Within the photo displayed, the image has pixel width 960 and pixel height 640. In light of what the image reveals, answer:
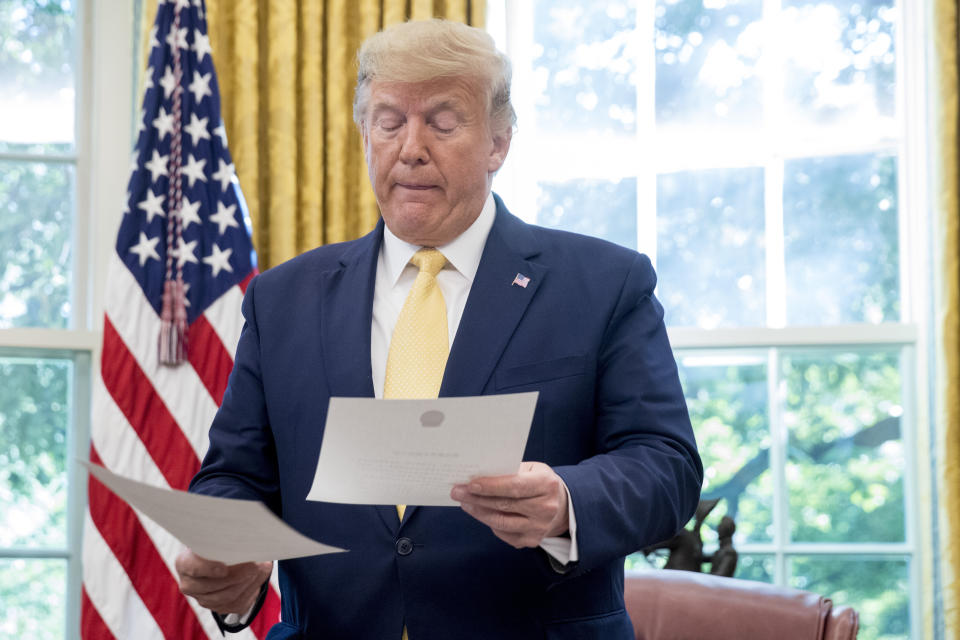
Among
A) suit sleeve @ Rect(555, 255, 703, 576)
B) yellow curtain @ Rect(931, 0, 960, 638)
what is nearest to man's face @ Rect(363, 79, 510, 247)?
suit sleeve @ Rect(555, 255, 703, 576)

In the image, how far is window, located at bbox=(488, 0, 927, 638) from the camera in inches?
137

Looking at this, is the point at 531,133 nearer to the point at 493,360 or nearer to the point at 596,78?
the point at 596,78

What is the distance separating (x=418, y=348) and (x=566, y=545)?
41 centimetres

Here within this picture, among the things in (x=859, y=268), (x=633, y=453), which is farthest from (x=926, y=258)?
(x=633, y=453)

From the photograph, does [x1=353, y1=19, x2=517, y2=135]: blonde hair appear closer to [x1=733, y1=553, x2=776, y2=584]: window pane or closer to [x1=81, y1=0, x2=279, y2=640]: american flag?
[x1=81, y1=0, x2=279, y2=640]: american flag

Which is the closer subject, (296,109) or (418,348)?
(418,348)

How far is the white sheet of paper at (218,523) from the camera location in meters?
1.15

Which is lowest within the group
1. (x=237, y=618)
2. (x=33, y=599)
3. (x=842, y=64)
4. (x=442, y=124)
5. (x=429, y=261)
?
(x=33, y=599)

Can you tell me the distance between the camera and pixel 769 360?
3.57m

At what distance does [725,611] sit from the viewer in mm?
2352

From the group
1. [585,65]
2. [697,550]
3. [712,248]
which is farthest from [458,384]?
[585,65]

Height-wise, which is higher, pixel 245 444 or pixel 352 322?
pixel 352 322

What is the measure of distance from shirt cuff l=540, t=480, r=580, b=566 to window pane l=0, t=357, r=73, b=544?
2746 mm

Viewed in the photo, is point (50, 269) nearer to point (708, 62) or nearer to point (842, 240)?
→ point (708, 62)
